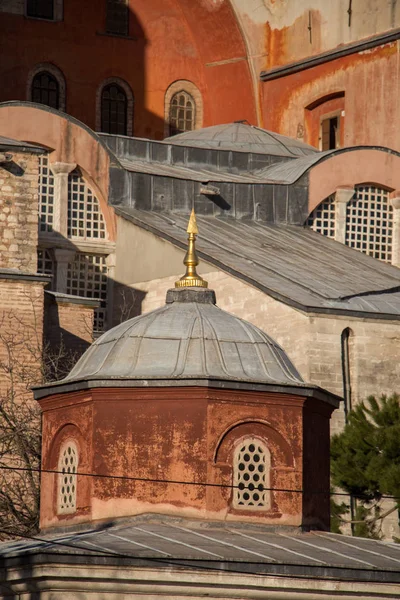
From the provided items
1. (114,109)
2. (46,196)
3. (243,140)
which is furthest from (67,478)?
(114,109)

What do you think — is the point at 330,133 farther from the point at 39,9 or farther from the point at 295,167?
the point at 39,9

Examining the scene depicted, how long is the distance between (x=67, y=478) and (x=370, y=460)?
6.95 meters

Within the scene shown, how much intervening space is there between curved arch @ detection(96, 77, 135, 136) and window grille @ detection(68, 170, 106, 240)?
764 cm

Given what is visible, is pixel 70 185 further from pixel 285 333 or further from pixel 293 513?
pixel 293 513

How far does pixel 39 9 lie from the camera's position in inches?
2050

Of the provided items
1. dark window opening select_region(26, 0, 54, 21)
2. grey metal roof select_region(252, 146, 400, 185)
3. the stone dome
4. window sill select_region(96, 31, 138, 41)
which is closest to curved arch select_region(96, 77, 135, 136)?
window sill select_region(96, 31, 138, 41)

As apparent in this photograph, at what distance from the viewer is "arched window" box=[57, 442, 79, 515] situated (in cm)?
2741

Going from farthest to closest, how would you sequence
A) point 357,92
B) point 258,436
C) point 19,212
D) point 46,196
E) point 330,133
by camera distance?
point 330,133 → point 357,92 → point 46,196 → point 19,212 → point 258,436

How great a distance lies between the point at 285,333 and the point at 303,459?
41.5 ft

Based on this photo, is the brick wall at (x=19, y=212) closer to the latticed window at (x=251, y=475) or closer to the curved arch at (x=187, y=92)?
the curved arch at (x=187, y=92)

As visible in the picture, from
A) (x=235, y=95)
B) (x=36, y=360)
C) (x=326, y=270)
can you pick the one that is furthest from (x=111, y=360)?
(x=235, y=95)

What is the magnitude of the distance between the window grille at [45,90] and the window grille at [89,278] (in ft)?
26.4

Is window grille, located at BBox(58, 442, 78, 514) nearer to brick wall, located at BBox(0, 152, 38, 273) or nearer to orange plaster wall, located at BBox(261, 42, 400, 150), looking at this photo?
brick wall, located at BBox(0, 152, 38, 273)

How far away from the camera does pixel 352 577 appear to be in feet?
84.5
